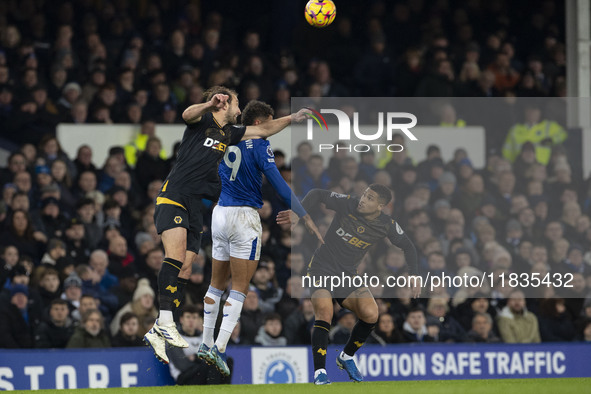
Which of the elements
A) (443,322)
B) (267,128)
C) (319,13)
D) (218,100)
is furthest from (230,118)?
(443,322)

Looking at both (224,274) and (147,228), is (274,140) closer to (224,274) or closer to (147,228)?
(147,228)

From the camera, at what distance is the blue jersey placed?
35.7 ft

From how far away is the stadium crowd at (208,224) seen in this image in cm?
1395

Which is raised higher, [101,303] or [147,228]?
[147,228]

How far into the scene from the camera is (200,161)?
10.6 m

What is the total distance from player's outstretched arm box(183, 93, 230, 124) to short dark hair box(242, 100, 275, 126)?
95 centimetres

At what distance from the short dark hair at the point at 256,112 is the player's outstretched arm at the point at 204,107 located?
951mm

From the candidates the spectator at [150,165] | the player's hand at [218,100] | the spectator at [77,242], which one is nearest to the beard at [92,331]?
the spectator at [77,242]

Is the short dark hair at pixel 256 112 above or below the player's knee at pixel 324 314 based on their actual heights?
above

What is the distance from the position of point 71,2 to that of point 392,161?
6.02 meters

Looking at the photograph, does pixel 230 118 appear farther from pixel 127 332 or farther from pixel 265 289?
pixel 265 289

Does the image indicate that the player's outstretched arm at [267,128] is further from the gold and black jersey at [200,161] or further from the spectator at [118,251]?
the spectator at [118,251]

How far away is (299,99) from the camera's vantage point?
16.1 metres

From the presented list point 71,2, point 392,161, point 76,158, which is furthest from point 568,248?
point 71,2
